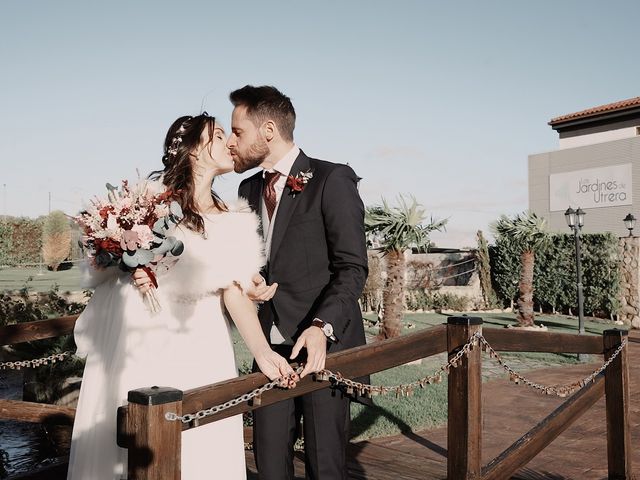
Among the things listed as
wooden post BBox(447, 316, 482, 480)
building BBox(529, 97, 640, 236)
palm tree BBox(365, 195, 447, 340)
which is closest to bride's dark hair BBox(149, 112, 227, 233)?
wooden post BBox(447, 316, 482, 480)

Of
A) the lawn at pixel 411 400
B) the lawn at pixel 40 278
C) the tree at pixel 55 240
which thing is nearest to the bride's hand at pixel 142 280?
the lawn at pixel 411 400

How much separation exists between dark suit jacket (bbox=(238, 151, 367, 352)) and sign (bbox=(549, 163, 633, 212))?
26.0 metres

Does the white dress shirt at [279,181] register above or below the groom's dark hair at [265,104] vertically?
below

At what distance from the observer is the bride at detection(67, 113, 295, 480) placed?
112 inches

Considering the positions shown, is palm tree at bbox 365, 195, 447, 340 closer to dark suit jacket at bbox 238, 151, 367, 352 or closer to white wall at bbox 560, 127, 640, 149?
dark suit jacket at bbox 238, 151, 367, 352

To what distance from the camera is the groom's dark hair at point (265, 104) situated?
3.05 m

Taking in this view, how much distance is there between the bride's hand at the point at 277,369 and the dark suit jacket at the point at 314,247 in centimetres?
59

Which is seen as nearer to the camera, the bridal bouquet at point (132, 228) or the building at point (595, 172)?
the bridal bouquet at point (132, 228)

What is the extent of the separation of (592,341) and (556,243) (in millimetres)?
16804

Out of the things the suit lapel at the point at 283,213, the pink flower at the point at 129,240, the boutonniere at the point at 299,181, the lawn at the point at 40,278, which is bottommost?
the lawn at the point at 40,278

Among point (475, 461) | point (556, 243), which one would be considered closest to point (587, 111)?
point (556, 243)

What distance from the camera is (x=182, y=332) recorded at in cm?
292

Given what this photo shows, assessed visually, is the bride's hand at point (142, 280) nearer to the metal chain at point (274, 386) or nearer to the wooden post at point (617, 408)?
the metal chain at point (274, 386)

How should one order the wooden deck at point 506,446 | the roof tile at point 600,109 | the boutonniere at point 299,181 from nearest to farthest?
the boutonniere at point 299,181 → the wooden deck at point 506,446 → the roof tile at point 600,109
